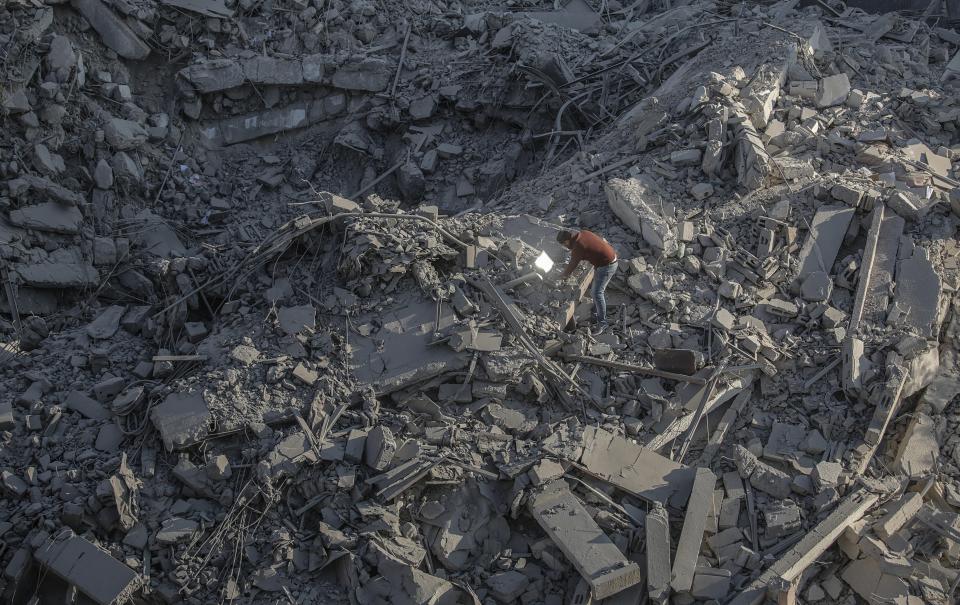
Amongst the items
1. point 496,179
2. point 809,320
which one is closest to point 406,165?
point 496,179

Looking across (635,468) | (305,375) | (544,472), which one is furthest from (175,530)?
(635,468)

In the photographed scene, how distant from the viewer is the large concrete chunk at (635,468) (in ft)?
22.5

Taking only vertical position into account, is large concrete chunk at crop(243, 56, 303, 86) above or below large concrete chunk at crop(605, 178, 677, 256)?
below

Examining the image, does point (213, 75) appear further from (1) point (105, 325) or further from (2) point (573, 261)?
(2) point (573, 261)

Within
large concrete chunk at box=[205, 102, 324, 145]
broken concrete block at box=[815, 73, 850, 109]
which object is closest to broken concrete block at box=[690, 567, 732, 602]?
broken concrete block at box=[815, 73, 850, 109]

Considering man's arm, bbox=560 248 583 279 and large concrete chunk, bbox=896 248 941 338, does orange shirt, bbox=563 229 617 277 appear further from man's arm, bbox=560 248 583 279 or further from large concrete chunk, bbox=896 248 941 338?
large concrete chunk, bbox=896 248 941 338

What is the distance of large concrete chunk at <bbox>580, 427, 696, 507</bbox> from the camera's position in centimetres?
684

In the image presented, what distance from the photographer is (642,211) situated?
8445 millimetres

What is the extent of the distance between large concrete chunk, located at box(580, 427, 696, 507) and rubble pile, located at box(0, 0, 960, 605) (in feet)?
A: 0.08

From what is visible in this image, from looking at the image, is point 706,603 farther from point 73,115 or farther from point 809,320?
point 73,115

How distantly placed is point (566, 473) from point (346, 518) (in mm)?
1768

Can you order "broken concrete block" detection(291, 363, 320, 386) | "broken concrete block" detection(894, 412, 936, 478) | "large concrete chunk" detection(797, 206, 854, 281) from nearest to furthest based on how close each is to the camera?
"broken concrete block" detection(894, 412, 936, 478), "broken concrete block" detection(291, 363, 320, 386), "large concrete chunk" detection(797, 206, 854, 281)

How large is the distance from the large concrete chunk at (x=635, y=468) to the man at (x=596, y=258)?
1.22 metres

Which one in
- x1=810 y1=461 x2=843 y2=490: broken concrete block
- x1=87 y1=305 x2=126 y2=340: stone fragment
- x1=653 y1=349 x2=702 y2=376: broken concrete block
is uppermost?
x1=653 y1=349 x2=702 y2=376: broken concrete block
